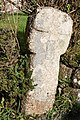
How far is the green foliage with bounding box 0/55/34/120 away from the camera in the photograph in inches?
212

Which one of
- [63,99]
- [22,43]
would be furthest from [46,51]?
[22,43]

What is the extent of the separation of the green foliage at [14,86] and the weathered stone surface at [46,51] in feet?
0.40

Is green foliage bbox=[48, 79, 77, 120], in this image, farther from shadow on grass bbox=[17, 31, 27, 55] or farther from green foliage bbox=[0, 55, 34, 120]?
shadow on grass bbox=[17, 31, 27, 55]

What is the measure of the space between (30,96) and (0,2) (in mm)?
1942

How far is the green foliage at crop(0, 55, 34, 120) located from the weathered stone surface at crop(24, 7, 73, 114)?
0.40ft

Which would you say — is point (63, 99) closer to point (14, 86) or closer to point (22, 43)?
point (14, 86)

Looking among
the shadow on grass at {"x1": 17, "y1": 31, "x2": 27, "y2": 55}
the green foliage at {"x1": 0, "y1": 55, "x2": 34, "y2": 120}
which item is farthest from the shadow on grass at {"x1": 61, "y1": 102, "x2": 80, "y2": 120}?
the shadow on grass at {"x1": 17, "y1": 31, "x2": 27, "y2": 55}

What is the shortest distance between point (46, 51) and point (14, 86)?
29.1 inches

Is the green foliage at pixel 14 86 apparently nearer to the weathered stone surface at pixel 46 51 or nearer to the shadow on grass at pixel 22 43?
the weathered stone surface at pixel 46 51

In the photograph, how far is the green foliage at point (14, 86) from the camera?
17.6 feet

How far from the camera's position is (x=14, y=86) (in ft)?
17.7

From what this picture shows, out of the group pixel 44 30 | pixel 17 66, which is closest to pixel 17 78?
pixel 17 66

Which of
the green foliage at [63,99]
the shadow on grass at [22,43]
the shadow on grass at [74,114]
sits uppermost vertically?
the shadow on grass at [22,43]

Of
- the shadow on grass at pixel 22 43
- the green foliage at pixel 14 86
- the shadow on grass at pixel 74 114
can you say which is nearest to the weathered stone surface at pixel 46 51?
the green foliage at pixel 14 86
